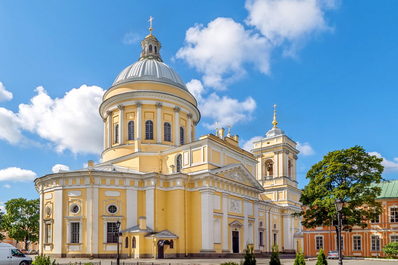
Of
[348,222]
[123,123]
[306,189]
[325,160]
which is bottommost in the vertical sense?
[348,222]

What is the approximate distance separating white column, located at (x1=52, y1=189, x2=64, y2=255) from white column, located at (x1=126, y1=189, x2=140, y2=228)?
5288 mm

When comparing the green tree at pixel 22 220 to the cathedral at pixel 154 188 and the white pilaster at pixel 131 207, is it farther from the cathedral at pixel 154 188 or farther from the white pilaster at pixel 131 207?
the white pilaster at pixel 131 207

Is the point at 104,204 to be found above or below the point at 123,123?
below

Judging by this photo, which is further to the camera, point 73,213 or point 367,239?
point 367,239

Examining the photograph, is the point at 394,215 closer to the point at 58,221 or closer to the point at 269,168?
the point at 269,168

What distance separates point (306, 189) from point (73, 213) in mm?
20250

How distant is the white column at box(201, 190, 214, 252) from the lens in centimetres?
3450

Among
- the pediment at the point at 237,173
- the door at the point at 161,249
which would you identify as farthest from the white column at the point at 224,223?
the door at the point at 161,249

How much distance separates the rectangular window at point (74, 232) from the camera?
33781 millimetres

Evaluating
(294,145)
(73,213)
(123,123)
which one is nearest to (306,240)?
(294,145)

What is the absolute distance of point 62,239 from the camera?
33.7 metres

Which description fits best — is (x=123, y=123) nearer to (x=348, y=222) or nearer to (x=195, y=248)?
(x=195, y=248)

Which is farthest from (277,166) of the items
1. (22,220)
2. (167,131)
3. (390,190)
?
(22,220)

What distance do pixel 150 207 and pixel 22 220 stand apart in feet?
104
